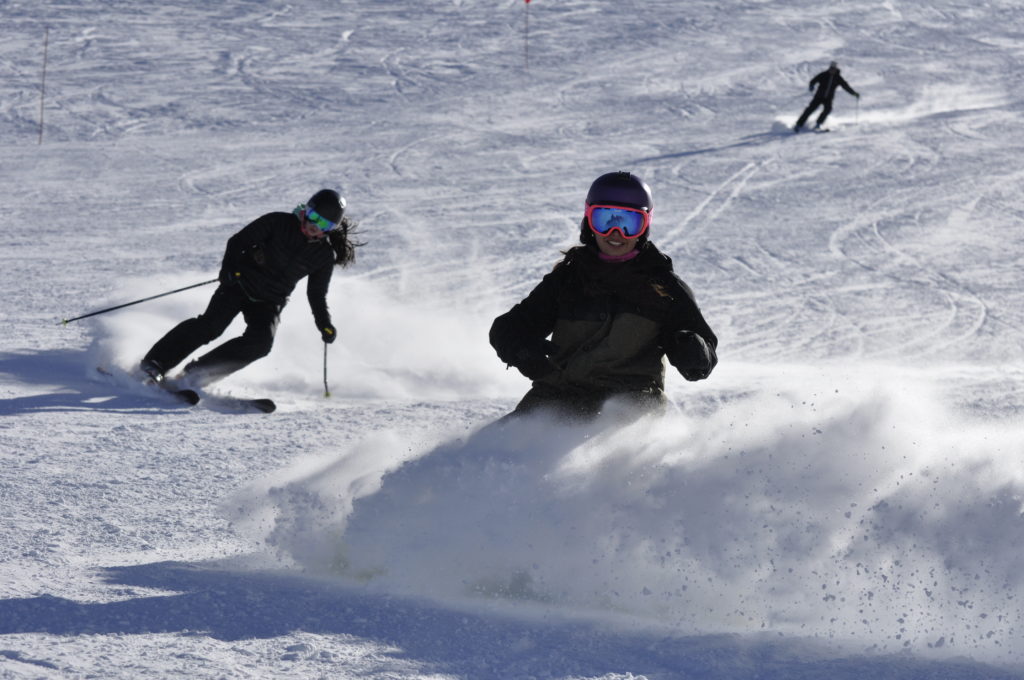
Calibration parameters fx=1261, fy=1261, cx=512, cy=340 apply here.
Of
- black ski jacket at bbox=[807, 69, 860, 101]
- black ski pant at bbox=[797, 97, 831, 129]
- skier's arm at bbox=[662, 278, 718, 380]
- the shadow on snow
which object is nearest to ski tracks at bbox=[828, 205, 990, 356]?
black ski pant at bbox=[797, 97, 831, 129]

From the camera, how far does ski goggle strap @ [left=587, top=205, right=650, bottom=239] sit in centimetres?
455

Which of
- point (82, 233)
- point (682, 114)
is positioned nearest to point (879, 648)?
point (82, 233)

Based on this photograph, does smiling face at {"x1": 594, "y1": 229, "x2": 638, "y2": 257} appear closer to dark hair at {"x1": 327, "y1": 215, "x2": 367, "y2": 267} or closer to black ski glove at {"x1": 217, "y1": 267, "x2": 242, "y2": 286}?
dark hair at {"x1": 327, "y1": 215, "x2": 367, "y2": 267}

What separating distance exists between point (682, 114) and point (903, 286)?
10064mm

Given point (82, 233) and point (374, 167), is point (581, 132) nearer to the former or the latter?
point (374, 167)

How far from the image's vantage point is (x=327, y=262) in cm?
774

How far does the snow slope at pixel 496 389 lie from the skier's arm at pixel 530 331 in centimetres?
26

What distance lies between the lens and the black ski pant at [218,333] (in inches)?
309

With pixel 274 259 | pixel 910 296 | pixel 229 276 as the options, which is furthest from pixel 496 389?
pixel 910 296

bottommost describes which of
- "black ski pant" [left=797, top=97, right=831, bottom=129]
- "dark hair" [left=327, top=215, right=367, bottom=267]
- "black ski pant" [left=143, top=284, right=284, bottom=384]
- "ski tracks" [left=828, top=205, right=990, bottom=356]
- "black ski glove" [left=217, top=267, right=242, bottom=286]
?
Answer: "ski tracks" [left=828, top=205, right=990, bottom=356]

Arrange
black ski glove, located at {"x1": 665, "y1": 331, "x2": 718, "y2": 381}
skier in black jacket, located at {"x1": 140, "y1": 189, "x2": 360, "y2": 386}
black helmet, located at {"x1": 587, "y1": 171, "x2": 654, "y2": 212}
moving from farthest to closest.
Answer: skier in black jacket, located at {"x1": 140, "y1": 189, "x2": 360, "y2": 386}, black helmet, located at {"x1": 587, "y1": 171, "x2": 654, "y2": 212}, black ski glove, located at {"x1": 665, "y1": 331, "x2": 718, "y2": 381}

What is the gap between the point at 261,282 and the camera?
7.74 metres

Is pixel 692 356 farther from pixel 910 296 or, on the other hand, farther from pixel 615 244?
pixel 910 296

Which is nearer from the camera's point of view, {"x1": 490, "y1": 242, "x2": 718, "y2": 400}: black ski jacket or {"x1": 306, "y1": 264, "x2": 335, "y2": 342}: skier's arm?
{"x1": 490, "y1": 242, "x2": 718, "y2": 400}: black ski jacket
